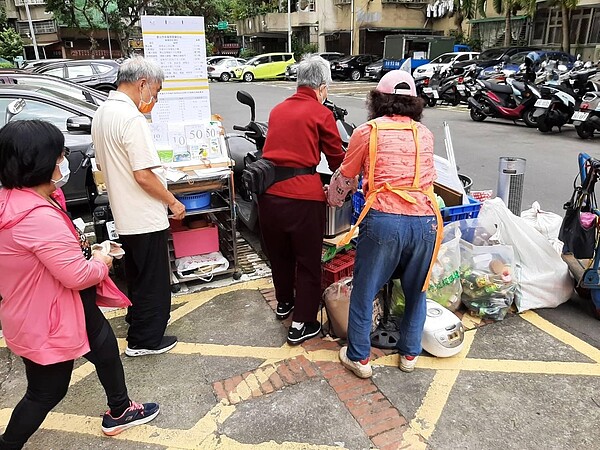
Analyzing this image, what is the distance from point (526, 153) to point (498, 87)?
3266mm

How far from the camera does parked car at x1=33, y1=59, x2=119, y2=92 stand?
12.2 meters

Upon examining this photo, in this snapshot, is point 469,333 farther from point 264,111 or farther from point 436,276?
point 264,111

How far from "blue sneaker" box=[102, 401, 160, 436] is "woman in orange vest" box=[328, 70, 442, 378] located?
4.12 feet

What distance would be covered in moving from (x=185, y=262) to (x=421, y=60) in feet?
66.7

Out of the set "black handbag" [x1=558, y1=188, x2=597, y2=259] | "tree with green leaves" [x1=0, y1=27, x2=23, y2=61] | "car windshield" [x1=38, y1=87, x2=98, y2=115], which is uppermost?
"tree with green leaves" [x1=0, y1=27, x2=23, y2=61]

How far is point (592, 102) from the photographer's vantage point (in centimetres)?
855

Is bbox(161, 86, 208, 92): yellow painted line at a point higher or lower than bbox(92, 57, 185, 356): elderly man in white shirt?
higher

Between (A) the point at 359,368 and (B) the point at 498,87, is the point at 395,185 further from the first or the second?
(B) the point at 498,87

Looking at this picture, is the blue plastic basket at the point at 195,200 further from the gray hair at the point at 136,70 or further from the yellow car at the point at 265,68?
the yellow car at the point at 265,68

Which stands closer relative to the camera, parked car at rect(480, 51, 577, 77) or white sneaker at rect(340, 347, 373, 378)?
white sneaker at rect(340, 347, 373, 378)

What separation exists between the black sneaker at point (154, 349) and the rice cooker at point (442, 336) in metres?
1.58

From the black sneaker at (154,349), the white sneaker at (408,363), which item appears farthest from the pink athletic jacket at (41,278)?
the white sneaker at (408,363)

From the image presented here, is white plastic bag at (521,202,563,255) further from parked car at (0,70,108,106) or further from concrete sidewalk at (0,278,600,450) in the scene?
parked car at (0,70,108,106)

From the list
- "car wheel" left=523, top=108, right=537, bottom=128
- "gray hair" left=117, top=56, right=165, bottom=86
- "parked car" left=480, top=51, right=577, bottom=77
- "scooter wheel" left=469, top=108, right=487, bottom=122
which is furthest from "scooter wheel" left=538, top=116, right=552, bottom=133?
"gray hair" left=117, top=56, right=165, bottom=86
